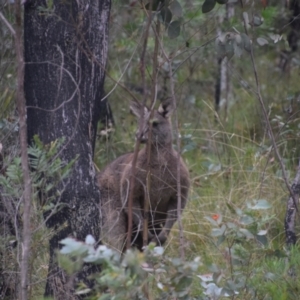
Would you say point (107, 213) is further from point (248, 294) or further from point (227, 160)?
point (248, 294)

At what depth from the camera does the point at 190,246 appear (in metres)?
6.57

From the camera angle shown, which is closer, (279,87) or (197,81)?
(279,87)

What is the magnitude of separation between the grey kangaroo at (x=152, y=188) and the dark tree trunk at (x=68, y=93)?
206 cm

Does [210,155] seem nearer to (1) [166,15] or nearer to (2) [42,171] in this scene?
(1) [166,15]

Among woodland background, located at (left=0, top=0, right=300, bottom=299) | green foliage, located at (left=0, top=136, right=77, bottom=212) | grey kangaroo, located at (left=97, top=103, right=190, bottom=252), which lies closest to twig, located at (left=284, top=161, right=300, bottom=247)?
woodland background, located at (left=0, top=0, right=300, bottom=299)

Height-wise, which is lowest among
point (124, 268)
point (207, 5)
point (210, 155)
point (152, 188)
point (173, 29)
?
point (210, 155)

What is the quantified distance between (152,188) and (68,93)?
2513 millimetres

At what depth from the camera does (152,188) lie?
6.60m

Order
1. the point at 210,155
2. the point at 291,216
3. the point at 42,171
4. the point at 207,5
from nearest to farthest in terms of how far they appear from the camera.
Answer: the point at 42,171 < the point at 207,5 < the point at 291,216 < the point at 210,155

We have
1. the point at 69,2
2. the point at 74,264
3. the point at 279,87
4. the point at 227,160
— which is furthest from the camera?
the point at 279,87

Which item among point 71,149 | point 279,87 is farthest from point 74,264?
point 279,87

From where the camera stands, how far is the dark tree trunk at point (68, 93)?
4164 mm

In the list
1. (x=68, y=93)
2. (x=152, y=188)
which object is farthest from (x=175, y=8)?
(x=152, y=188)

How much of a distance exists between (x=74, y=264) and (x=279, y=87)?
636 centimetres
